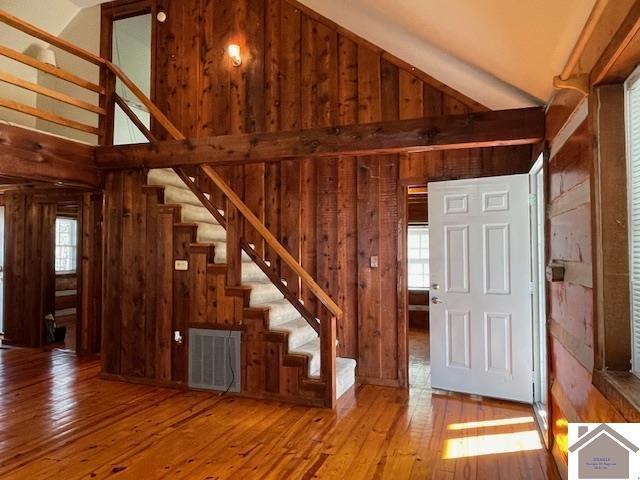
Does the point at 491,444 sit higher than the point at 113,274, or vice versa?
the point at 113,274

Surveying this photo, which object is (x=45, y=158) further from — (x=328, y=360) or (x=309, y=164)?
(x=328, y=360)

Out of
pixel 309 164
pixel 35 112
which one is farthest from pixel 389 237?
pixel 35 112

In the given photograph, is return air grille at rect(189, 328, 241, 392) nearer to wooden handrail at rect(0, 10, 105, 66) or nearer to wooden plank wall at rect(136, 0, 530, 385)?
wooden plank wall at rect(136, 0, 530, 385)

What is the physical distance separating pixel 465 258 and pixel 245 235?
2428mm

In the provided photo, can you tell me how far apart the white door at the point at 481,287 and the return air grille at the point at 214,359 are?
6.20 ft

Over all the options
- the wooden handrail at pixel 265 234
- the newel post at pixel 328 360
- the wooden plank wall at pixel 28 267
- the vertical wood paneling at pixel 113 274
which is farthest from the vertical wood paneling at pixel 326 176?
the wooden plank wall at pixel 28 267

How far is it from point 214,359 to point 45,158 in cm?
237

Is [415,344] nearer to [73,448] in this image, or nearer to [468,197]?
[468,197]

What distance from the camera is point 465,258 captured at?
12.5 feet

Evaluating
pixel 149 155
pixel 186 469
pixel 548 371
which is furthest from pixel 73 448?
pixel 548 371

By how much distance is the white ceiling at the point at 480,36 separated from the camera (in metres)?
1.85

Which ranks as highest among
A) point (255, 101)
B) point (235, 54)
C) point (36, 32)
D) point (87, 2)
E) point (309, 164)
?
point (87, 2)

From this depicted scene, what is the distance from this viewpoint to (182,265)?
3990 mm

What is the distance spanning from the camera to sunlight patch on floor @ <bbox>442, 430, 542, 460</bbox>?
2.68 m
